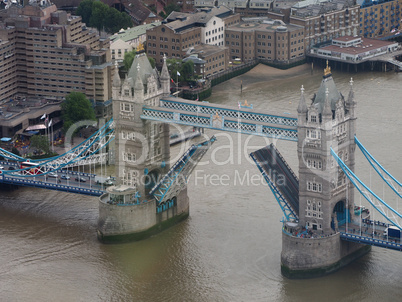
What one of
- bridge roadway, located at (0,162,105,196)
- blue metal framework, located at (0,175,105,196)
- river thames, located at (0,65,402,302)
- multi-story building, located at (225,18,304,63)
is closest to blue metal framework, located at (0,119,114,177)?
bridge roadway, located at (0,162,105,196)

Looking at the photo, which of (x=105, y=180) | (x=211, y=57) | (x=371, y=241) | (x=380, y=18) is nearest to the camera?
(x=371, y=241)

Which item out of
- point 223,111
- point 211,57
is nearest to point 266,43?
point 211,57

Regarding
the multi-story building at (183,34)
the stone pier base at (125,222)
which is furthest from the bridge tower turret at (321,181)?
the multi-story building at (183,34)

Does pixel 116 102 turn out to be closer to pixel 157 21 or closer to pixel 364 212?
pixel 364 212

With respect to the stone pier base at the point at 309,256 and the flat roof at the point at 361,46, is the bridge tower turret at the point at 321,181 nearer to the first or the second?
the stone pier base at the point at 309,256

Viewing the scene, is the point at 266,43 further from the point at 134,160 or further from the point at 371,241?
the point at 371,241

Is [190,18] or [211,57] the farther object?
[190,18]

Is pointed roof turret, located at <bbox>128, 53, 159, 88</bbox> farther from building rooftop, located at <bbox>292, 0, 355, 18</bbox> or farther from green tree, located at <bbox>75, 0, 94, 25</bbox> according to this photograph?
green tree, located at <bbox>75, 0, 94, 25</bbox>
